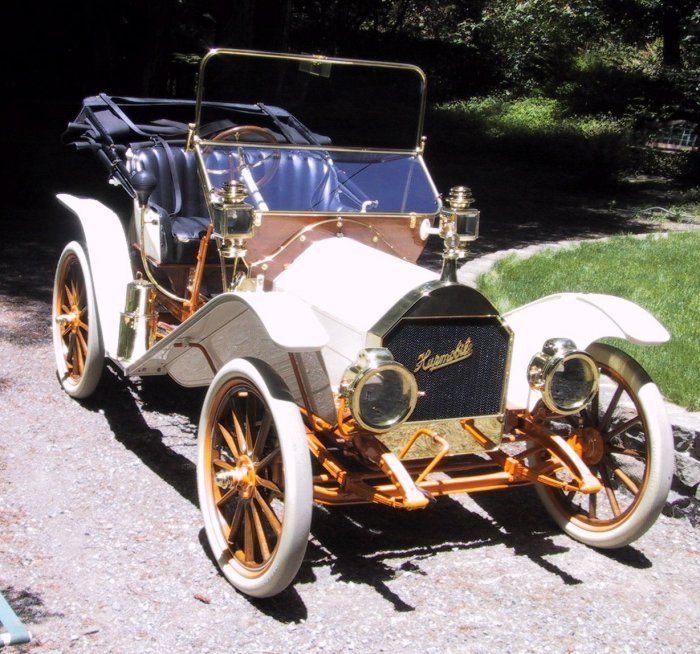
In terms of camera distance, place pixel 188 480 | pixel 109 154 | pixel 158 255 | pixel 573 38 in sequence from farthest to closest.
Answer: pixel 573 38, pixel 109 154, pixel 158 255, pixel 188 480

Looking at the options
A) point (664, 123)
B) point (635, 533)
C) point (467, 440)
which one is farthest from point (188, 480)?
point (664, 123)

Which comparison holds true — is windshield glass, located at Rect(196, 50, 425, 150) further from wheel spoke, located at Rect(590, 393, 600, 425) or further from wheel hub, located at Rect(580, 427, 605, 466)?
wheel hub, located at Rect(580, 427, 605, 466)

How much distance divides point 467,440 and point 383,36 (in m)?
24.2

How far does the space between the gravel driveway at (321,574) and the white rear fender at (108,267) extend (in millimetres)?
582

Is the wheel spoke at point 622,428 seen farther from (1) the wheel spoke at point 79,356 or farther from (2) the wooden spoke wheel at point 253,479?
(1) the wheel spoke at point 79,356

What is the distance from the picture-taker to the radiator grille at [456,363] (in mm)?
3295

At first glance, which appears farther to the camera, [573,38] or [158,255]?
[573,38]

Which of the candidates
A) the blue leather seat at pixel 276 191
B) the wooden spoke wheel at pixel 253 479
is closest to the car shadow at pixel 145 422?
the wooden spoke wheel at pixel 253 479

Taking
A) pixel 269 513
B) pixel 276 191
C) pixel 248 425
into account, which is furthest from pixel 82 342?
pixel 269 513

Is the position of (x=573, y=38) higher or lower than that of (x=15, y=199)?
higher

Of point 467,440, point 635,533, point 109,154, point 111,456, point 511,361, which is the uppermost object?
point 109,154

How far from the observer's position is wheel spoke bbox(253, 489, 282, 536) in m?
3.19

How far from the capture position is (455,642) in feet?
10.1

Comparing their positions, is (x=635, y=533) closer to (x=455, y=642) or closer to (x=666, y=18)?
(x=455, y=642)
